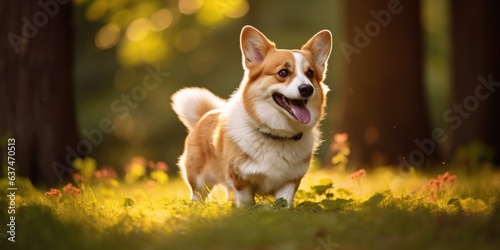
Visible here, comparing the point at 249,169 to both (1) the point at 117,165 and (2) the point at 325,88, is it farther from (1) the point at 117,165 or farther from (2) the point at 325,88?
(1) the point at 117,165

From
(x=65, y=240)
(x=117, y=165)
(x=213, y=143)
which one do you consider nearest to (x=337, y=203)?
(x=213, y=143)

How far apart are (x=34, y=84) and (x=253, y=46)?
2.92m

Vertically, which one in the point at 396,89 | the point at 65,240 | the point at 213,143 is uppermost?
the point at 396,89

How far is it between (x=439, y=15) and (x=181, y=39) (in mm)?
6086

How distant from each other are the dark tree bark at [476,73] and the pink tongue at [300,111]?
4.56 metres

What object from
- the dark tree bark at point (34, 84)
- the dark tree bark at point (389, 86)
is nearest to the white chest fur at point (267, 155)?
the dark tree bark at point (34, 84)

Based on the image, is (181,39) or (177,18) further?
(181,39)

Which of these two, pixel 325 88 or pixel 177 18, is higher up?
pixel 177 18

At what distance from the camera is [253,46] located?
546cm

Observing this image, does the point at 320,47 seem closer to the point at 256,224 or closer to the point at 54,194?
the point at 256,224

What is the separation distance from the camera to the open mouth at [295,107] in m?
5.19

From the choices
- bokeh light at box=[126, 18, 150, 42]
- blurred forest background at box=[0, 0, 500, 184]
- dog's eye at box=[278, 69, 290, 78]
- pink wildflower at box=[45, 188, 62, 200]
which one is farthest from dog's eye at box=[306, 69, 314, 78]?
bokeh light at box=[126, 18, 150, 42]

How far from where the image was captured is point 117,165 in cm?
1909

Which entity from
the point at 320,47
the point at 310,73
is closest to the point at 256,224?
the point at 310,73
